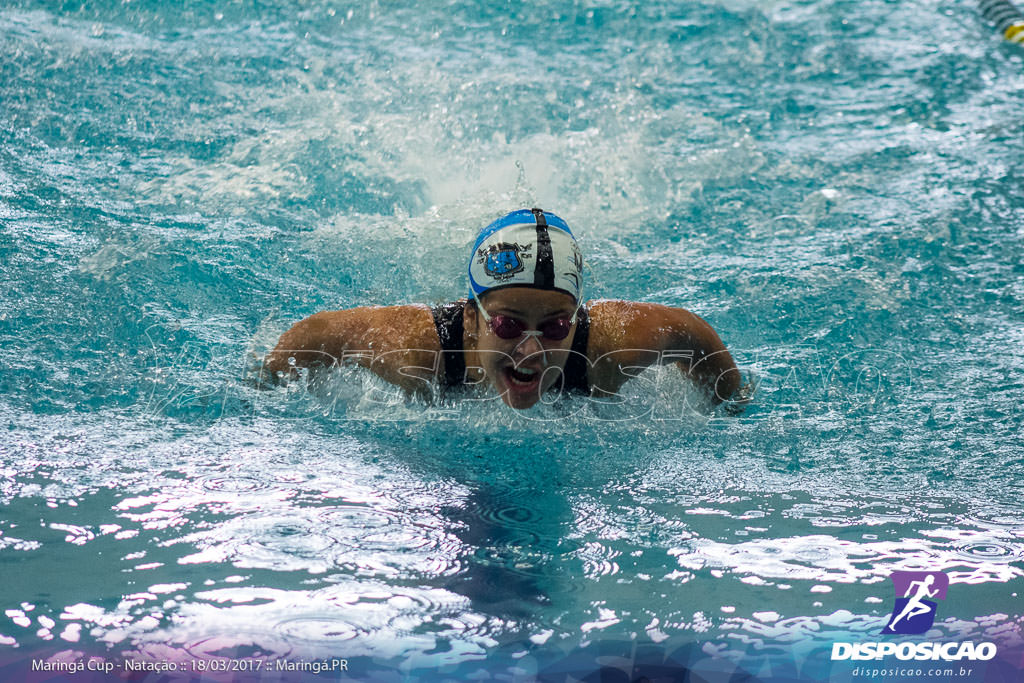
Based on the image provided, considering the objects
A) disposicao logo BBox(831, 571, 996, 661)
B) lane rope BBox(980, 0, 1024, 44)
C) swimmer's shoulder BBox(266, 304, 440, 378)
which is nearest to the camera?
disposicao logo BBox(831, 571, 996, 661)

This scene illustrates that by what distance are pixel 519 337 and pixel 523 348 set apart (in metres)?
0.04

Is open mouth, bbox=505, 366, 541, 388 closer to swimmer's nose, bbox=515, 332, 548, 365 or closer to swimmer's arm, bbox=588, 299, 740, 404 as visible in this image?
swimmer's nose, bbox=515, 332, 548, 365

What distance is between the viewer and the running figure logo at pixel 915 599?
8.21 ft

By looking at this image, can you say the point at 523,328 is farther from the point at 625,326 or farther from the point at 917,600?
the point at 917,600

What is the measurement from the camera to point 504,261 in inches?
132

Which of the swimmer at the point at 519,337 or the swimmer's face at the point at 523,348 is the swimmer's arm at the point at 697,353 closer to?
the swimmer at the point at 519,337

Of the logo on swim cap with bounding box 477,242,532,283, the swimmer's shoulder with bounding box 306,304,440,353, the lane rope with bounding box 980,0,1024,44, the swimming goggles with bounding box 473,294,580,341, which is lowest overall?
the swimmer's shoulder with bounding box 306,304,440,353

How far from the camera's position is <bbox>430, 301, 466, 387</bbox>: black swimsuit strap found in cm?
356

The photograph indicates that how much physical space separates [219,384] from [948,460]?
2.68m

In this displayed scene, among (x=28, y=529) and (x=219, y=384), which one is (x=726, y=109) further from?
(x=28, y=529)

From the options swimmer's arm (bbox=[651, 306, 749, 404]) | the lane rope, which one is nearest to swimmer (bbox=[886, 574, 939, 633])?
swimmer's arm (bbox=[651, 306, 749, 404])

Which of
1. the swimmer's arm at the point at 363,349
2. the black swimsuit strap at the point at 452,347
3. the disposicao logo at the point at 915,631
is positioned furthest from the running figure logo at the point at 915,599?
the swimmer's arm at the point at 363,349

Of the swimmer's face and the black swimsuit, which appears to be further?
the black swimsuit

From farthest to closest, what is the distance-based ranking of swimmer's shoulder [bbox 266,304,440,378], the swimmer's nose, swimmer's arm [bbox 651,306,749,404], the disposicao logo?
swimmer's arm [bbox 651,306,749,404], swimmer's shoulder [bbox 266,304,440,378], the swimmer's nose, the disposicao logo
